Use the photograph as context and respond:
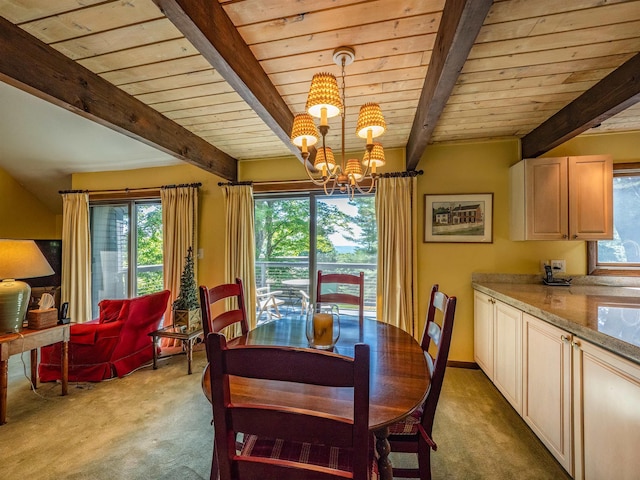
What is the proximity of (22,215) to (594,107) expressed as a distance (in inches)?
286

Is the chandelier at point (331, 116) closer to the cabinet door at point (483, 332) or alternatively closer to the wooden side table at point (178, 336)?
the cabinet door at point (483, 332)

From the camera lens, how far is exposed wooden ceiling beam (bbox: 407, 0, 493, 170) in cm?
109

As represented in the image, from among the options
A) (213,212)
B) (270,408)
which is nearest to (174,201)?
(213,212)

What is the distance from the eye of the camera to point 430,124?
2051 millimetres

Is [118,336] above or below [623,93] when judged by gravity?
below

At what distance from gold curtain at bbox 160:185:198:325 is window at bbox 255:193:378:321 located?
0.85 meters

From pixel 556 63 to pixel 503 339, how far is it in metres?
1.98

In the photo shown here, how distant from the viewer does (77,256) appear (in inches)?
172

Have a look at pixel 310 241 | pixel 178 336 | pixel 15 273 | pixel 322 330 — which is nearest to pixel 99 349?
pixel 178 336

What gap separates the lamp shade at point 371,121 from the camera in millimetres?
1614

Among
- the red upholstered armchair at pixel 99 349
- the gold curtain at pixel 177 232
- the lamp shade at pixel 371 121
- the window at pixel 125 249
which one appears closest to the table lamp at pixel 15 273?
the red upholstered armchair at pixel 99 349

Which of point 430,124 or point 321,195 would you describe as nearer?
point 430,124

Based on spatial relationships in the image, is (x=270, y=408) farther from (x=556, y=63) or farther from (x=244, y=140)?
(x=244, y=140)

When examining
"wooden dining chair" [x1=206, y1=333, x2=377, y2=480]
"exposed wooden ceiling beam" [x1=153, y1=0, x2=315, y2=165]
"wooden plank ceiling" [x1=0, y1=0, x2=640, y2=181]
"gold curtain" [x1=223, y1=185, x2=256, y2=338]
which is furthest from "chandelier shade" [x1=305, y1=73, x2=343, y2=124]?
"gold curtain" [x1=223, y1=185, x2=256, y2=338]
